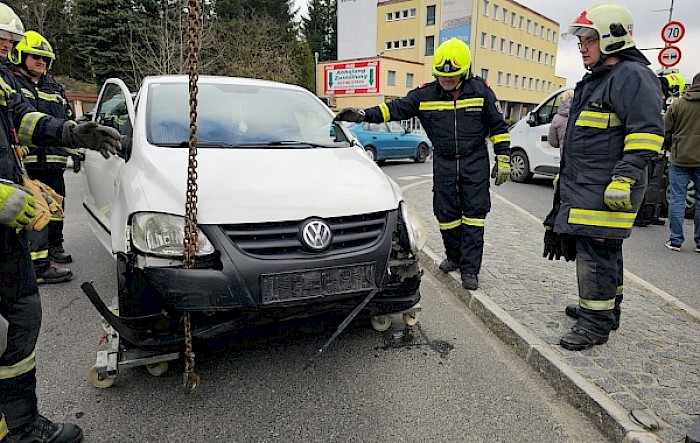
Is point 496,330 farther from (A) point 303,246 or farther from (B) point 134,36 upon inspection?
(B) point 134,36

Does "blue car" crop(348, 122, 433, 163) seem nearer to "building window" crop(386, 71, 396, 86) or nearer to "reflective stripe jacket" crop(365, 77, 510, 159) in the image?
"reflective stripe jacket" crop(365, 77, 510, 159)

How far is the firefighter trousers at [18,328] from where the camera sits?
2.11 meters

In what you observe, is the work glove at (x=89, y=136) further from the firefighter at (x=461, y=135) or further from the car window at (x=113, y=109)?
the firefighter at (x=461, y=135)

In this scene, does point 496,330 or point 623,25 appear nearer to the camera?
point 623,25

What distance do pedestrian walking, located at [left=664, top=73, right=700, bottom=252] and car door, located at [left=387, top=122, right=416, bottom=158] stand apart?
975 centimetres

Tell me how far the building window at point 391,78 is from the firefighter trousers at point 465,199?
35547 mm

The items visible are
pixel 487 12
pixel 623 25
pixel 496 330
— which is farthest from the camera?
pixel 487 12

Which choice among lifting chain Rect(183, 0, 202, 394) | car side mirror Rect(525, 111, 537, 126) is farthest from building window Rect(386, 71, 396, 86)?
lifting chain Rect(183, 0, 202, 394)

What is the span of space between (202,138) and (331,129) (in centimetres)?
106

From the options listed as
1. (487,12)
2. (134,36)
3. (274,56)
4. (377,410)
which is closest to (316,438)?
(377,410)

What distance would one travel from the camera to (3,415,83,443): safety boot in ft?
7.21

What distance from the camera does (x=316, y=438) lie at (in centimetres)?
238

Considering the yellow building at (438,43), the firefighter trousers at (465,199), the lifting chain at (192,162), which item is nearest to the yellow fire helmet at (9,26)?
the lifting chain at (192,162)

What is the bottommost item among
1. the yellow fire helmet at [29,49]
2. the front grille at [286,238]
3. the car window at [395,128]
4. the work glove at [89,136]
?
the front grille at [286,238]
